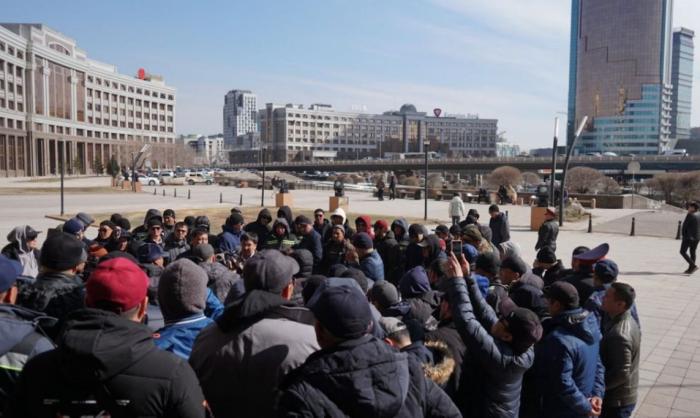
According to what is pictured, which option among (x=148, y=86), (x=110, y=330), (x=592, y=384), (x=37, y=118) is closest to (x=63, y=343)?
(x=110, y=330)

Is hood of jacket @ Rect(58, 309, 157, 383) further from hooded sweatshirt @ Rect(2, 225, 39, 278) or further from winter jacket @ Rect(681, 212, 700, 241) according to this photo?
winter jacket @ Rect(681, 212, 700, 241)

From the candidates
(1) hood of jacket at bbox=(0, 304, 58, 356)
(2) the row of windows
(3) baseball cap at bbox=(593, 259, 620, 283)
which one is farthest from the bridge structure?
(1) hood of jacket at bbox=(0, 304, 58, 356)

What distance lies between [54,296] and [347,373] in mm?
2705

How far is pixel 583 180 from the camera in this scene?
5247 cm

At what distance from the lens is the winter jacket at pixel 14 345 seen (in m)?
2.67

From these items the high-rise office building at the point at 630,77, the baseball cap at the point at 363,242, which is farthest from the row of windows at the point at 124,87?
the baseball cap at the point at 363,242

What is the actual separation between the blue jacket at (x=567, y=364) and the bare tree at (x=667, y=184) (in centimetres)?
5695

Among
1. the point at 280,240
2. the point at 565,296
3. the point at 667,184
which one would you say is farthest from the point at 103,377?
the point at 667,184

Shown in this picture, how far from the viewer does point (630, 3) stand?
164 metres

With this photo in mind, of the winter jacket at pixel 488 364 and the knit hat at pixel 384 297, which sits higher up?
the knit hat at pixel 384 297

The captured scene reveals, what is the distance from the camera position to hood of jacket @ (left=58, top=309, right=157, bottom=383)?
2186mm

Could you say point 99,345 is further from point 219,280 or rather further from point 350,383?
point 219,280

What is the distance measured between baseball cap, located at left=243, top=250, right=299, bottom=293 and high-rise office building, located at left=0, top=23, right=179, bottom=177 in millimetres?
82732

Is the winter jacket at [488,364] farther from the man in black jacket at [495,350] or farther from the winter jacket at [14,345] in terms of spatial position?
the winter jacket at [14,345]
